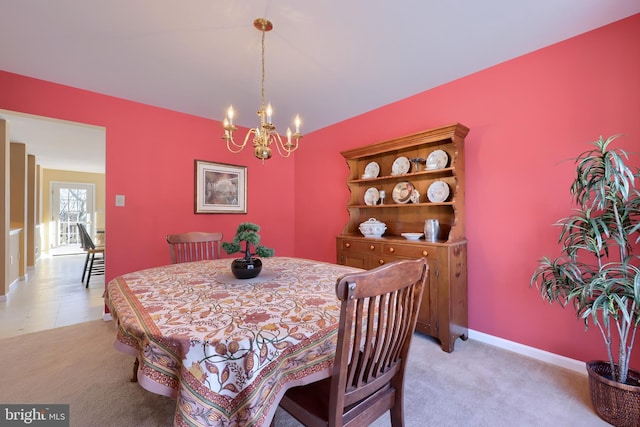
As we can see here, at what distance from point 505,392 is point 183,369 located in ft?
6.17

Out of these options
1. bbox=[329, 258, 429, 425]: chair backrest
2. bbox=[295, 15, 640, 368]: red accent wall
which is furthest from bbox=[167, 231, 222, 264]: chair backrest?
bbox=[295, 15, 640, 368]: red accent wall

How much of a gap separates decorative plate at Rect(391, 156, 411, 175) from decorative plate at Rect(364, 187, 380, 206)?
1.09 ft

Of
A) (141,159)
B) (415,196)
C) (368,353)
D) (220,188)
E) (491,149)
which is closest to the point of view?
(368,353)

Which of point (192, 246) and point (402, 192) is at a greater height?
point (402, 192)

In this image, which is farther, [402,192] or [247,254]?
[402,192]

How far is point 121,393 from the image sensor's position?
162cm

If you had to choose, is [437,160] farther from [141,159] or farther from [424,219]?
[141,159]

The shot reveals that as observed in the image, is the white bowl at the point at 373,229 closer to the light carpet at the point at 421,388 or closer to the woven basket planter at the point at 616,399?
the light carpet at the point at 421,388

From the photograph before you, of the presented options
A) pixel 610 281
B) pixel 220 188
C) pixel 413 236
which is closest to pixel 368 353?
pixel 610 281

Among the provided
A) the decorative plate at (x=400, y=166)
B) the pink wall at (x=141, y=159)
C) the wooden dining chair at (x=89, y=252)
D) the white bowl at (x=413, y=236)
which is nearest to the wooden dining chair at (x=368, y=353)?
the white bowl at (x=413, y=236)

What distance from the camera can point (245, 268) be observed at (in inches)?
57.8

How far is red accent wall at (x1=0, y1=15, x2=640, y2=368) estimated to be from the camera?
6.03 ft

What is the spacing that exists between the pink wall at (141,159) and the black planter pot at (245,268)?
2.10 m

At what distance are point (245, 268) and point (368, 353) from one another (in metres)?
0.81
